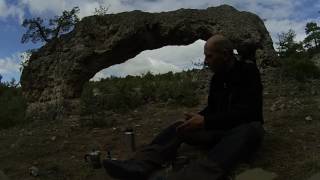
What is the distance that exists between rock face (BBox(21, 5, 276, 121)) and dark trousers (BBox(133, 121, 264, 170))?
18.9 ft

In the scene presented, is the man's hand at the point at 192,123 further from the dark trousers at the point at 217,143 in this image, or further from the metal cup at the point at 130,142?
the metal cup at the point at 130,142

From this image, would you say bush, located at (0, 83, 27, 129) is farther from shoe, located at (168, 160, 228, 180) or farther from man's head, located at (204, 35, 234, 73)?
shoe, located at (168, 160, 228, 180)

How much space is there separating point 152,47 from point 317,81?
12.4ft

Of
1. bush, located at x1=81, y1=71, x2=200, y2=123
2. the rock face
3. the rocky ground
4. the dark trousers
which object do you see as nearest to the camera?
the dark trousers

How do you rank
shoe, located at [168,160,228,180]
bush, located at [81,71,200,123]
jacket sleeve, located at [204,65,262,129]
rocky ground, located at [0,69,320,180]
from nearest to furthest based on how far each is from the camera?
shoe, located at [168,160,228,180] < jacket sleeve, located at [204,65,262,129] < rocky ground, located at [0,69,320,180] < bush, located at [81,71,200,123]

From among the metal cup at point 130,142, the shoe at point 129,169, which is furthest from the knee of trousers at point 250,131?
the metal cup at point 130,142

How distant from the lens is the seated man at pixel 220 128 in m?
4.49

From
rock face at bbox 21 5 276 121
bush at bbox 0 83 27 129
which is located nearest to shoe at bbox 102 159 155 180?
rock face at bbox 21 5 276 121

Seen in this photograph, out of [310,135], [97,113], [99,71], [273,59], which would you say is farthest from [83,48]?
[310,135]

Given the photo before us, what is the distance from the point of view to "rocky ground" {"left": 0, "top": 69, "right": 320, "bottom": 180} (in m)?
5.05

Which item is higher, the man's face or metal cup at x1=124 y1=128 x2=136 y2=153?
the man's face

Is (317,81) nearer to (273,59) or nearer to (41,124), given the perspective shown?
(273,59)

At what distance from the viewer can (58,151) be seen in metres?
6.93

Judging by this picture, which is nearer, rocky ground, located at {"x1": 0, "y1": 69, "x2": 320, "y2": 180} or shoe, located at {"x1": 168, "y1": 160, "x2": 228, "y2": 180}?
shoe, located at {"x1": 168, "y1": 160, "x2": 228, "y2": 180}
